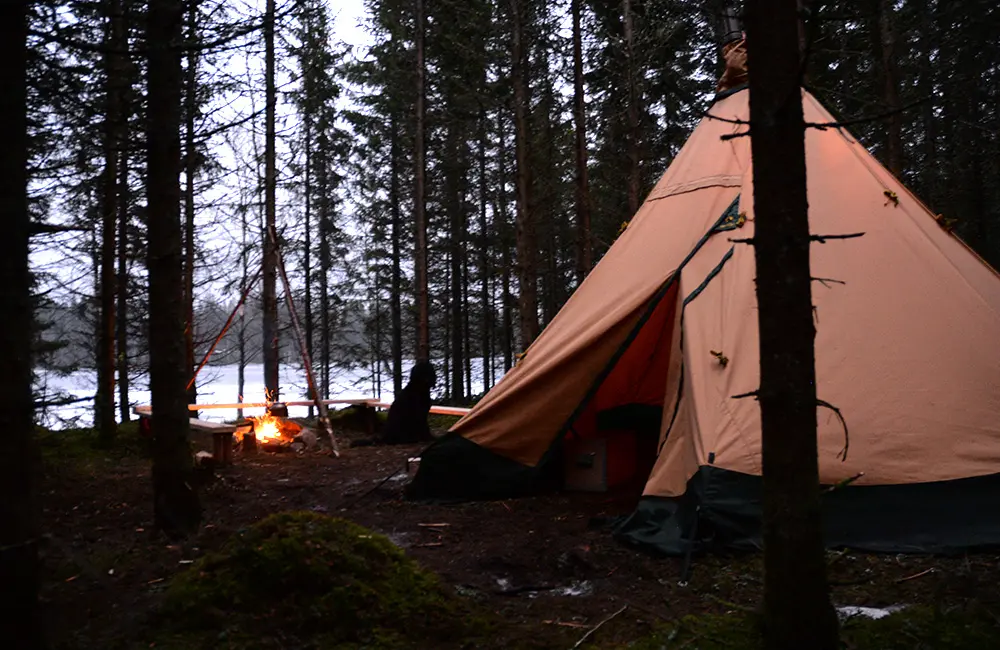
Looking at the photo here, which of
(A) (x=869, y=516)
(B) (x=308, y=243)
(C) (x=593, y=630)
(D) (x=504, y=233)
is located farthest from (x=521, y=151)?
(B) (x=308, y=243)

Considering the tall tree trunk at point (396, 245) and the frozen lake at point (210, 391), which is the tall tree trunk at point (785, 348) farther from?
the tall tree trunk at point (396, 245)

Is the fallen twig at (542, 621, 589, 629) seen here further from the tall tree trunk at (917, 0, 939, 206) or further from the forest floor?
the tall tree trunk at (917, 0, 939, 206)

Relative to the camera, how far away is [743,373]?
523 cm

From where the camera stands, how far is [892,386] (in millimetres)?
5008

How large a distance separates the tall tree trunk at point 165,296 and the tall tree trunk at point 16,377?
8.10 feet

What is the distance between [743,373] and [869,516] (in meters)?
1.20

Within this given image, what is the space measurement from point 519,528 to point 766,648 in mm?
3192

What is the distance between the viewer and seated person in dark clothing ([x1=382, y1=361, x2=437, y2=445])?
10094 millimetres

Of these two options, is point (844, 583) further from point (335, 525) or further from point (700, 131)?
point (700, 131)

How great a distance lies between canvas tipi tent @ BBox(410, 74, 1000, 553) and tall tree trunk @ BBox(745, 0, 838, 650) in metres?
1.15

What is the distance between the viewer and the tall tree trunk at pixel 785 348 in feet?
8.33

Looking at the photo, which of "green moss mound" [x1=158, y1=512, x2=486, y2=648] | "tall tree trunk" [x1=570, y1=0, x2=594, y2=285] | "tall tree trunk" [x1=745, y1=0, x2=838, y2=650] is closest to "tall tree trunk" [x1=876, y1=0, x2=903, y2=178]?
"tall tree trunk" [x1=570, y1=0, x2=594, y2=285]

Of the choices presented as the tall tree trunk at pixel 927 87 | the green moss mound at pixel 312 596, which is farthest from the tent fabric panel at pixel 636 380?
the tall tree trunk at pixel 927 87

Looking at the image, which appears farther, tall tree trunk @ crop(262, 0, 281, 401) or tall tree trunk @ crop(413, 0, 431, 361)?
tall tree trunk @ crop(413, 0, 431, 361)
